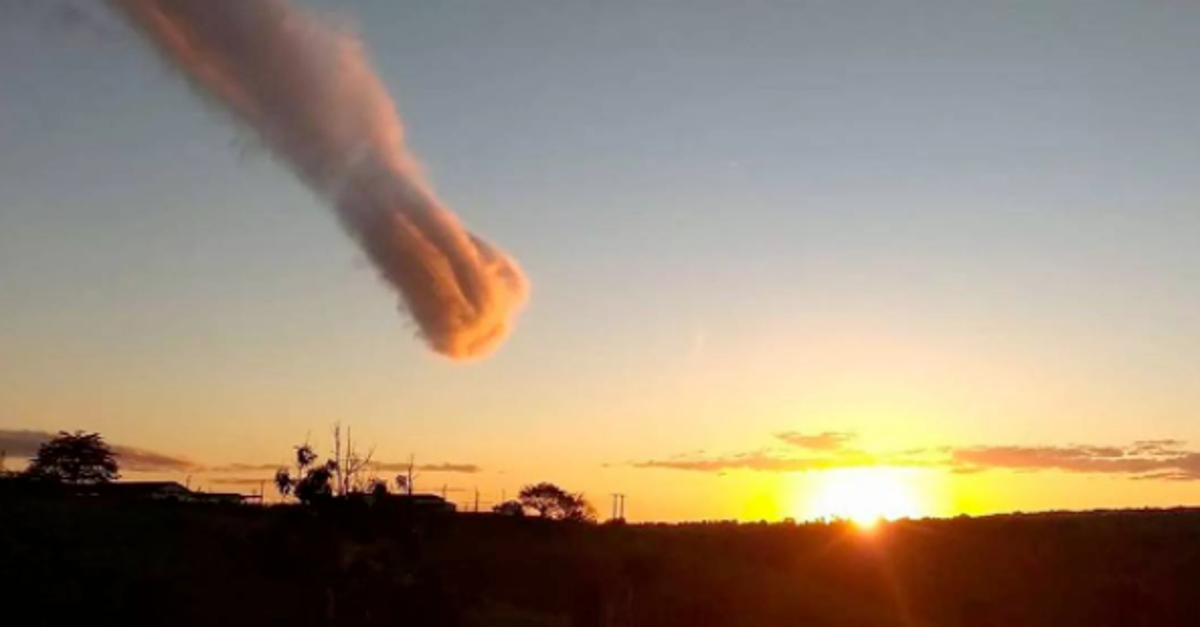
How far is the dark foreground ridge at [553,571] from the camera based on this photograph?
53719mm

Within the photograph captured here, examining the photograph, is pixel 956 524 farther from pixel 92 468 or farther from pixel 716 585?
pixel 92 468

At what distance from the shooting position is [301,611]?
54.8 m

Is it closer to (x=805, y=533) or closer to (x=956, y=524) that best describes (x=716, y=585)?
(x=805, y=533)

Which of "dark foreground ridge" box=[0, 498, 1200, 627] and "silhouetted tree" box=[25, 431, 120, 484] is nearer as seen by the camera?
→ "dark foreground ridge" box=[0, 498, 1200, 627]

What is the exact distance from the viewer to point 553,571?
68688mm

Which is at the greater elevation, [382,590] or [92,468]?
[92,468]

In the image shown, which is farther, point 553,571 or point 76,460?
point 76,460

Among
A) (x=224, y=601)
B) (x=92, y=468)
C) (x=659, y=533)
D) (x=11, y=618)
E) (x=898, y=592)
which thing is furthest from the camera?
(x=92, y=468)

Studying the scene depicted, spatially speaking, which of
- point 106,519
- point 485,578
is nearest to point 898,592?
point 485,578

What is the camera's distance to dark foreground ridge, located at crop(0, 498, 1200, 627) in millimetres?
53719

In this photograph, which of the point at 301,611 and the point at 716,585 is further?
the point at 716,585

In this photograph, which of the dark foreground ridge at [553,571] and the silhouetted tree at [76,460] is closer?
the dark foreground ridge at [553,571]

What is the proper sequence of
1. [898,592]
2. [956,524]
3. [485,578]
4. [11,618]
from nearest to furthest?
[11,618] < [485,578] < [898,592] < [956,524]

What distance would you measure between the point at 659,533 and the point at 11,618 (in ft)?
137
